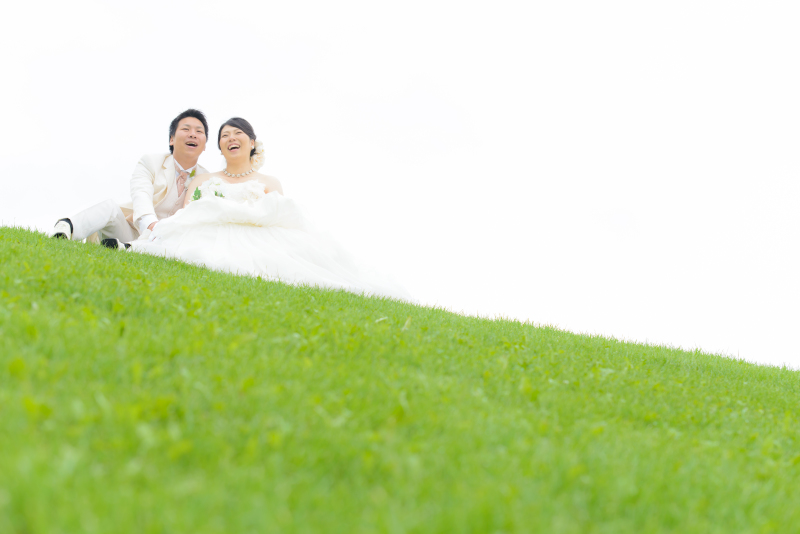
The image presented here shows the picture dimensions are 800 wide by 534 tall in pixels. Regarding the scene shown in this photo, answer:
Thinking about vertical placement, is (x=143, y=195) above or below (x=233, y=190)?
below

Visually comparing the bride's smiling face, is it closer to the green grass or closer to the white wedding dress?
the white wedding dress

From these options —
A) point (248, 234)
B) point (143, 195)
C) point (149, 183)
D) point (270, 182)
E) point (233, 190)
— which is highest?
point (270, 182)

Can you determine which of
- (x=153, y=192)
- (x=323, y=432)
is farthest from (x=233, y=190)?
(x=323, y=432)

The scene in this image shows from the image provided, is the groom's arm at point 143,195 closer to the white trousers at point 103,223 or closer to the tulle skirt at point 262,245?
the white trousers at point 103,223

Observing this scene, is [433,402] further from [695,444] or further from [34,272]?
[34,272]

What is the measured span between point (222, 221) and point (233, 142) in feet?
7.41

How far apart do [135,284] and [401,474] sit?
4.95m

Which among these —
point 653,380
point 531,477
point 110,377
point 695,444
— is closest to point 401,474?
point 531,477

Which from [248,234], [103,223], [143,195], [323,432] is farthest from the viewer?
[143,195]

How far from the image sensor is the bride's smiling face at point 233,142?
12633 millimetres

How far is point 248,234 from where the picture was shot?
11.6 m

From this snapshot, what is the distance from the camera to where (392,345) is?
232 inches

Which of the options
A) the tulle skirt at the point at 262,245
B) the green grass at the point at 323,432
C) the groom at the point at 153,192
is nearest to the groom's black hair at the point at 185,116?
the groom at the point at 153,192

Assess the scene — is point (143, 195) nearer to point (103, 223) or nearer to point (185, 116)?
point (103, 223)
